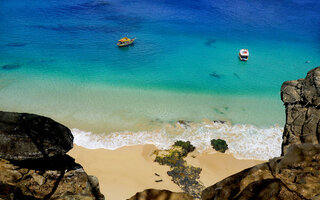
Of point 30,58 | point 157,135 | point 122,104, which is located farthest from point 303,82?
point 30,58

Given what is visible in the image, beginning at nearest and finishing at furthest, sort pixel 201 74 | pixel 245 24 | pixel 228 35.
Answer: pixel 201 74 → pixel 228 35 → pixel 245 24

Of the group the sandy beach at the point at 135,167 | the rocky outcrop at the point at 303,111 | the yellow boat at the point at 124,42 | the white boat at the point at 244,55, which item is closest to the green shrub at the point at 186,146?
the sandy beach at the point at 135,167

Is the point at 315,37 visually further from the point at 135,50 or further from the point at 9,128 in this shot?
the point at 9,128

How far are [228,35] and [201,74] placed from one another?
50.4 ft

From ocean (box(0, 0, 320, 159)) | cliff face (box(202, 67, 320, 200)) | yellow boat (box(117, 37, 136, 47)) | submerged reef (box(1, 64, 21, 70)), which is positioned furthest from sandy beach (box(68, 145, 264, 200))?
yellow boat (box(117, 37, 136, 47))

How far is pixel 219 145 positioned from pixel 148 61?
17.9 meters

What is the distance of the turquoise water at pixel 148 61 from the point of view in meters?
20.5

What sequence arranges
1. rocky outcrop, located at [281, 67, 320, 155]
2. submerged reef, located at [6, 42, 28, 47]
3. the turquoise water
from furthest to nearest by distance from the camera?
submerged reef, located at [6, 42, 28, 47], the turquoise water, rocky outcrop, located at [281, 67, 320, 155]

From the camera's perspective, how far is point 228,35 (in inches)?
1523

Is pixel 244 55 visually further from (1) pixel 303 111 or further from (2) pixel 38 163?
(2) pixel 38 163

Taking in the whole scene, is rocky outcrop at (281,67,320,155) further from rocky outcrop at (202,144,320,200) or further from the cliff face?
rocky outcrop at (202,144,320,200)

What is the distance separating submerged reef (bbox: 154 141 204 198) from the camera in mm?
12098

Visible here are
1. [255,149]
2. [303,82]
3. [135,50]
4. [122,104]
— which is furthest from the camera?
[135,50]

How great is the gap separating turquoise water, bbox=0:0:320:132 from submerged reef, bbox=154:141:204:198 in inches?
143
